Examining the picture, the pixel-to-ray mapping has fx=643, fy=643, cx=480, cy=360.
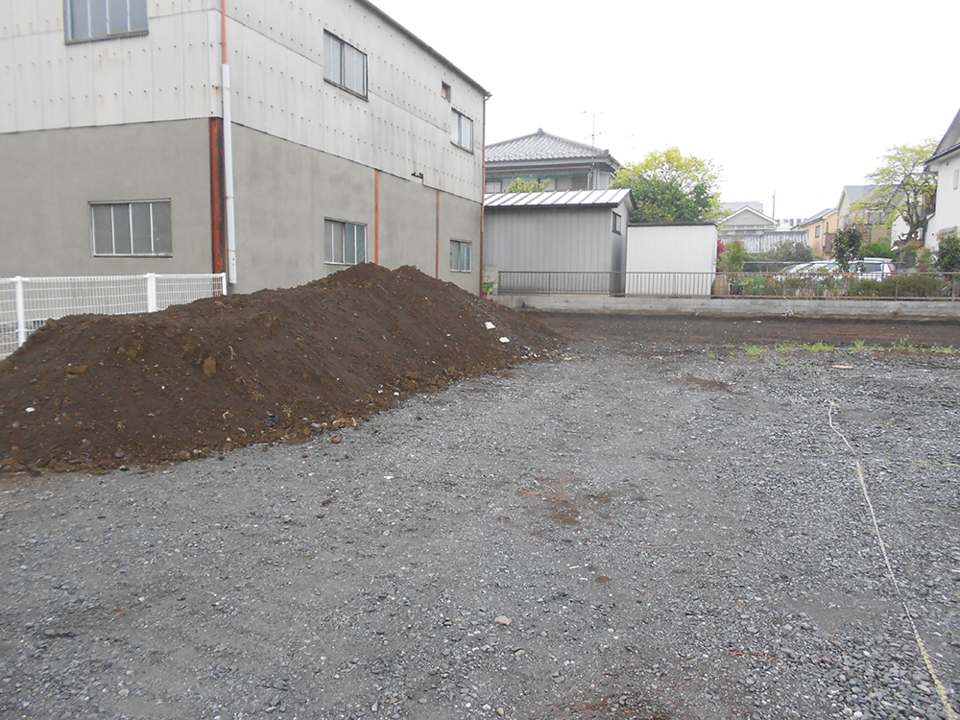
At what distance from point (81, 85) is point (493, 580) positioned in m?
10.0

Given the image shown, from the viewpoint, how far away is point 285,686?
2459 millimetres

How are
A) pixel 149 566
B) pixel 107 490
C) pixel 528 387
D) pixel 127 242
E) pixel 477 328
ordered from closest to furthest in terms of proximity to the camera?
pixel 149 566 → pixel 107 490 → pixel 528 387 → pixel 127 242 → pixel 477 328

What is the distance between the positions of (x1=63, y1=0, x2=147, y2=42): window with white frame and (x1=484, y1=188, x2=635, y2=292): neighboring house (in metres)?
12.4

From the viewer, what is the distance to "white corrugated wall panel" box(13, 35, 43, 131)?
973cm

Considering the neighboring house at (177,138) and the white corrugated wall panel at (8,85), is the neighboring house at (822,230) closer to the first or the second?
the neighboring house at (177,138)

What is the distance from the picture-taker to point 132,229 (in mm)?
9438

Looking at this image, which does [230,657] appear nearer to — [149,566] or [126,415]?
[149,566]

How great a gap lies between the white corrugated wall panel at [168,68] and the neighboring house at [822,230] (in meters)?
50.9

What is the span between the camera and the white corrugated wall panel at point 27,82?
973 cm

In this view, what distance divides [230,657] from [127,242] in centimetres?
856

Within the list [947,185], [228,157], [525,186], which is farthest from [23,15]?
[947,185]

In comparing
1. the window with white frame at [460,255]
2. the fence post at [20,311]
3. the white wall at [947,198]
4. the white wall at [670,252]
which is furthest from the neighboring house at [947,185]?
the fence post at [20,311]

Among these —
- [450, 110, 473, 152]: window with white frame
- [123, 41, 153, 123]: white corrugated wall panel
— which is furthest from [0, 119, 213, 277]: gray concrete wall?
[450, 110, 473, 152]: window with white frame

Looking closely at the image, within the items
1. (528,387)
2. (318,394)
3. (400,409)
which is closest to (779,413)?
(528,387)
